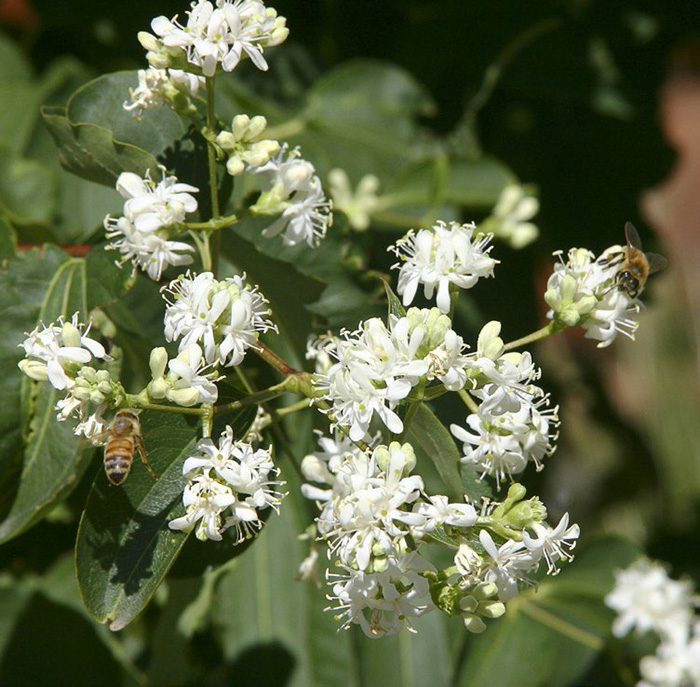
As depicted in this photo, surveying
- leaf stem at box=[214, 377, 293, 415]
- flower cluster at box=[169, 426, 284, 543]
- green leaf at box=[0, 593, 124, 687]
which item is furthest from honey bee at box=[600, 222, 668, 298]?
green leaf at box=[0, 593, 124, 687]

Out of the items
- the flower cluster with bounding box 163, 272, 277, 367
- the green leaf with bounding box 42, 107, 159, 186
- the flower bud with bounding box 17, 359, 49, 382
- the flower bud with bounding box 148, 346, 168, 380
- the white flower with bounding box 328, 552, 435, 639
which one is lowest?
the white flower with bounding box 328, 552, 435, 639

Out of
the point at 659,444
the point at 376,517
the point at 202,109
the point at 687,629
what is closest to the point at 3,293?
the point at 202,109

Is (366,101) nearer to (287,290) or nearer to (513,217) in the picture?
(513,217)

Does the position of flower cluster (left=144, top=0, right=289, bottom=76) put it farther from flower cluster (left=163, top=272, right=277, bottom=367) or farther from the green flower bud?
the green flower bud

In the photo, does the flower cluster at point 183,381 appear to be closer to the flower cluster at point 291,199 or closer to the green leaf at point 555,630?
the flower cluster at point 291,199

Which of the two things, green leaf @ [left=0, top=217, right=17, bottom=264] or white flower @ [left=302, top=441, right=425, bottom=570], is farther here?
green leaf @ [left=0, top=217, right=17, bottom=264]
